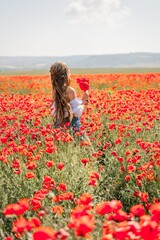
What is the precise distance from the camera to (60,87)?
5.62 metres

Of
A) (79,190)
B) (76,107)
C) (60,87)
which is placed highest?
(60,87)

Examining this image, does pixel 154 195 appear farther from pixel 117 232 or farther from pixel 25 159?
pixel 117 232

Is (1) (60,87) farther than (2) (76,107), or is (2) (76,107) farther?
(2) (76,107)

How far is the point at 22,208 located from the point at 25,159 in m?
2.82

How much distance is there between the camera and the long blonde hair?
18.1ft

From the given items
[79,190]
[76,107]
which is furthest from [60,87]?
[79,190]

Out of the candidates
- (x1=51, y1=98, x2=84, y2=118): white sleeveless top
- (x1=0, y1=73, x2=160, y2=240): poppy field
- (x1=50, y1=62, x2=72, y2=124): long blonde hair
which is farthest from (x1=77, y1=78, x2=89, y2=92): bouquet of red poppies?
(x1=0, y1=73, x2=160, y2=240): poppy field

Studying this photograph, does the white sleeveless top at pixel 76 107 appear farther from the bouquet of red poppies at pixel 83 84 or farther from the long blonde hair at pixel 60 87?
the bouquet of red poppies at pixel 83 84

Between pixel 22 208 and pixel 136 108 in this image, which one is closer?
pixel 22 208

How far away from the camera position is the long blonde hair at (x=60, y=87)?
5502 mm

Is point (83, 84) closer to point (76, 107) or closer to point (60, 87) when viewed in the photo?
point (60, 87)

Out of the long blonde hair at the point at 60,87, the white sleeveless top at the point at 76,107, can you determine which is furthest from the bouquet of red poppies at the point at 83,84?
the white sleeveless top at the point at 76,107

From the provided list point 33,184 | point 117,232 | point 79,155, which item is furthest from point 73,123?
point 117,232

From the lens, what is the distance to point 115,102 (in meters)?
6.89
